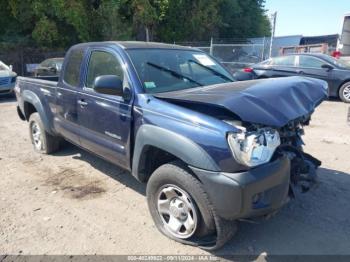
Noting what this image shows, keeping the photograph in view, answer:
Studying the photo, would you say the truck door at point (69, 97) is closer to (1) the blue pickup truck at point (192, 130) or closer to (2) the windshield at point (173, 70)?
(1) the blue pickup truck at point (192, 130)

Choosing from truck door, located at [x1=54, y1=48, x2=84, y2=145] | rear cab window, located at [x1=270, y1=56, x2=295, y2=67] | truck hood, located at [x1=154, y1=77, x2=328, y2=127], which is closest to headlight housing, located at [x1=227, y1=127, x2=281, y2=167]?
truck hood, located at [x1=154, y1=77, x2=328, y2=127]

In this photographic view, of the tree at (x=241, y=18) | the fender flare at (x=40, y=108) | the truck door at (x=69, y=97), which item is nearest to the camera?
the truck door at (x=69, y=97)

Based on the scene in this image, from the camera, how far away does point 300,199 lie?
13.8 ft

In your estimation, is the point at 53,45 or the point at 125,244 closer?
the point at 125,244

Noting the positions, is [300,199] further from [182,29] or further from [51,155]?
[182,29]

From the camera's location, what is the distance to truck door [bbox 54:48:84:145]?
15.3 feet

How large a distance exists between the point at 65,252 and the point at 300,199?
2712 mm

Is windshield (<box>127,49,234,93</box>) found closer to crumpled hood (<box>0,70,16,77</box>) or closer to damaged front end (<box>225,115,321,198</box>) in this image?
damaged front end (<box>225,115,321,198</box>)

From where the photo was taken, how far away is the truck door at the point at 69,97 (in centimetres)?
466

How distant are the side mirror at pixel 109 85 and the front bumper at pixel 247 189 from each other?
1.25m

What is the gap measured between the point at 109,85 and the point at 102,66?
85 cm

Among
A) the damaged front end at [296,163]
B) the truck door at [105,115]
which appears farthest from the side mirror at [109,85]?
the damaged front end at [296,163]

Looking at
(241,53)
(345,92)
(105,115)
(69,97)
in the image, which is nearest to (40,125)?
(69,97)

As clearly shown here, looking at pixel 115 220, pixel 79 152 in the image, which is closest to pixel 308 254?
pixel 115 220
